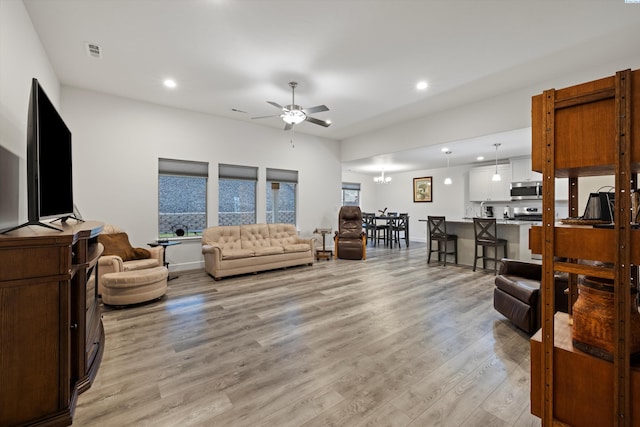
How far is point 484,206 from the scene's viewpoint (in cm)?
854

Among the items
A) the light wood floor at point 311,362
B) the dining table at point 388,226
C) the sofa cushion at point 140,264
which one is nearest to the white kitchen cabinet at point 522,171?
the dining table at point 388,226

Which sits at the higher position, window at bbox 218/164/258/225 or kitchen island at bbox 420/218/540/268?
window at bbox 218/164/258/225

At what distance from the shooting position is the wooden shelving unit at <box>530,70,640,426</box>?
3.51ft

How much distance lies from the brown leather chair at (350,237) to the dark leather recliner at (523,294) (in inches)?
140

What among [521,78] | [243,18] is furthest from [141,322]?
[521,78]

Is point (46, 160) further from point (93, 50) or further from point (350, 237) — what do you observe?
point (350, 237)

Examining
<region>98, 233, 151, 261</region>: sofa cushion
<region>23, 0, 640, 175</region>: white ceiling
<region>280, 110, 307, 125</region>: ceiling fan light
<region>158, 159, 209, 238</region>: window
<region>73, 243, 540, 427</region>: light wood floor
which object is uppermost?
<region>23, 0, 640, 175</region>: white ceiling

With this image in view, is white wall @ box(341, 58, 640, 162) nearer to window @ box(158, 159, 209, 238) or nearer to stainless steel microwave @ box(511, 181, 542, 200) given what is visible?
stainless steel microwave @ box(511, 181, 542, 200)

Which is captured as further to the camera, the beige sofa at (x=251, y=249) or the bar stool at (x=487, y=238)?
the bar stool at (x=487, y=238)

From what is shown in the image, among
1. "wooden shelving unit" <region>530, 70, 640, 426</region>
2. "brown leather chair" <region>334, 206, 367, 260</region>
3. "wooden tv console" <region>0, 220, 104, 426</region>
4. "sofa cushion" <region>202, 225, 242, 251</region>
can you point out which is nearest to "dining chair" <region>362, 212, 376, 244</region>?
"brown leather chair" <region>334, 206, 367, 260</region>

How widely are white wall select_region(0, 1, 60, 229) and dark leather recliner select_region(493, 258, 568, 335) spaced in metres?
4.60

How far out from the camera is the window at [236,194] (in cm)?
608

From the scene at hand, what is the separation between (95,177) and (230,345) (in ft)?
13.3

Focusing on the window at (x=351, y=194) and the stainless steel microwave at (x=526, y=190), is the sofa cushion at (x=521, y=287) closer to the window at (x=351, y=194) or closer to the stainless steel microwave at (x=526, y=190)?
the stainless steel microwave at (x=526, y=190)
